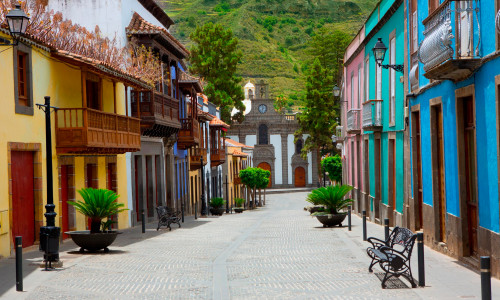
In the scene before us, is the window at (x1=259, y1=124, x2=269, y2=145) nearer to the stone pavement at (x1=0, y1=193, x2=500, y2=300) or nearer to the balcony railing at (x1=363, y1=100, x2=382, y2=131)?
the balcony railing at (x1=363, y1=100, x2=382, y2=131)

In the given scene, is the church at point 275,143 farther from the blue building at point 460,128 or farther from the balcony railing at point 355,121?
the blue building at point 460,128

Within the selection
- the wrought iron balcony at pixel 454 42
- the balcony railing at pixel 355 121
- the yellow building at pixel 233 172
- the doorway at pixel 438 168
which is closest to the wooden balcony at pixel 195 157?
the balcony railing at pixel 355 121

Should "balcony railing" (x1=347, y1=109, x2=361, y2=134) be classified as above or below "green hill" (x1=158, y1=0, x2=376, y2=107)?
below

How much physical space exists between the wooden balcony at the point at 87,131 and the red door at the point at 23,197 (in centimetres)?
150

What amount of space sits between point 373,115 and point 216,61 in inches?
1553

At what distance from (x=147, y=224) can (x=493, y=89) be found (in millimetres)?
18691

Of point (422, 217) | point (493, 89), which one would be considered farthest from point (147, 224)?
point (493, 89)

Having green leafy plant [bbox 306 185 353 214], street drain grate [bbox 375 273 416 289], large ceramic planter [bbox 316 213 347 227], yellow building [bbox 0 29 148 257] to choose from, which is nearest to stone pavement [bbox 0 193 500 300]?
street drain grate [bbox 375 273 416 289]

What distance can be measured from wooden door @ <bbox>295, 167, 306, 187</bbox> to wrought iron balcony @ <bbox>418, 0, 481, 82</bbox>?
7737cm

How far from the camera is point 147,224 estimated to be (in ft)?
89.5

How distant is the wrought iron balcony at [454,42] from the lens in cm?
1152

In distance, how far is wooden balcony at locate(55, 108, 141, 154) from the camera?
18.5 metres

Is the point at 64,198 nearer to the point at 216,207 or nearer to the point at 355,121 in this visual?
the point at 355,121

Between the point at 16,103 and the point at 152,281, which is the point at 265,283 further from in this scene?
the point at 16,103
